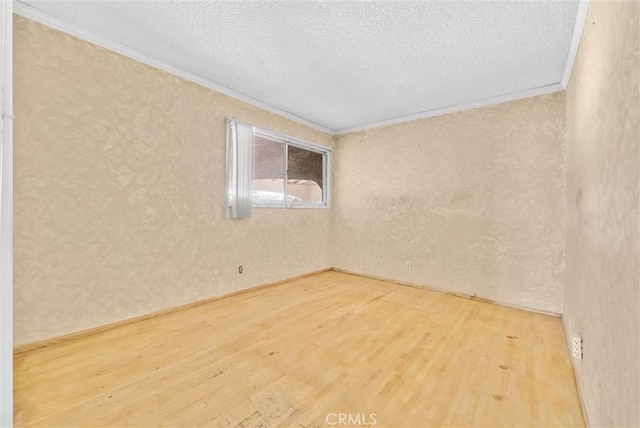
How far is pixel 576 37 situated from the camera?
2.07m

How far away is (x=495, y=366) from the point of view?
6.18 ft

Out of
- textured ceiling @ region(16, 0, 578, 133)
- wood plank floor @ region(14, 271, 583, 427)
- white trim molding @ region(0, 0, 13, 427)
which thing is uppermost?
textured ceiling @ region(16, 0, 578, 133)

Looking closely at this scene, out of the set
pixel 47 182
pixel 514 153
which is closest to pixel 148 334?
pixel 47 182

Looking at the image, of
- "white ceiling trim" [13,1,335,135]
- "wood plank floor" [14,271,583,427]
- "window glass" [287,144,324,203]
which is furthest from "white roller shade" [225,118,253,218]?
"wood plank floor" [14,271,583,427]

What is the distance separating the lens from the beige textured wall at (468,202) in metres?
2.96

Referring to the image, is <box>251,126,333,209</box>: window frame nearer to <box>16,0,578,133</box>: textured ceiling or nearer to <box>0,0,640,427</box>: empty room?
<box>0,0,640,427</box>: empty room

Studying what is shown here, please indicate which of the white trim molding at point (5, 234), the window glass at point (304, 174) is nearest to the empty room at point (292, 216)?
the white trim molding at point (5, 234)

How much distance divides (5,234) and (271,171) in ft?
9.63

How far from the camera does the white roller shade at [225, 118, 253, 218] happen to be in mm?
3281

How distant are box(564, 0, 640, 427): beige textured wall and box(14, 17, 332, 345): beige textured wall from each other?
3197 mm

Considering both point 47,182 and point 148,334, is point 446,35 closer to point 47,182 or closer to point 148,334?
point 47,182

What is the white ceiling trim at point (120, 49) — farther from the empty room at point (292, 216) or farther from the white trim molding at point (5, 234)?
the white trim molding at point (5, 234)

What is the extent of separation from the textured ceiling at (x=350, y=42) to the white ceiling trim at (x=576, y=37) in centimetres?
4

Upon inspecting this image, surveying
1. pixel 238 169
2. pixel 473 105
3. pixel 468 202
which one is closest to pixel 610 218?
pixel 468 202
